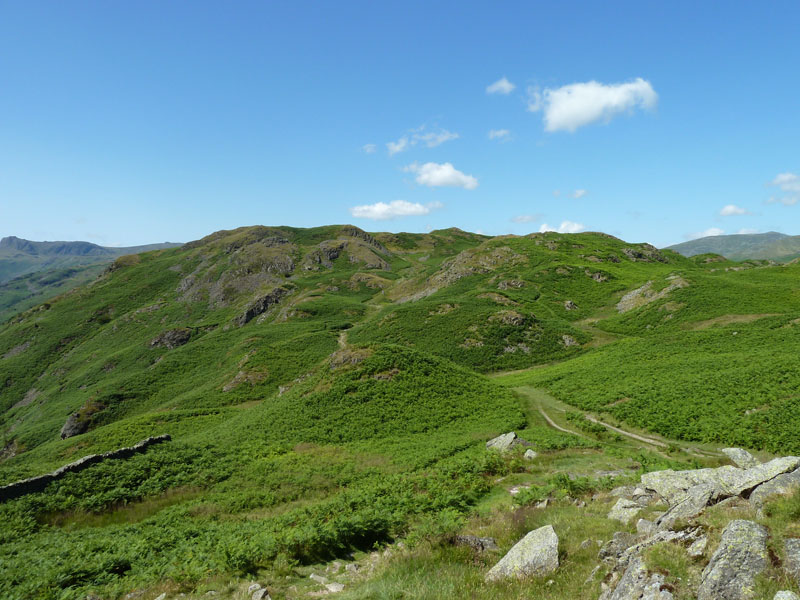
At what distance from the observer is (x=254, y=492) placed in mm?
21375

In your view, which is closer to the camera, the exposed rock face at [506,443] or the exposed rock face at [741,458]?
the exposed rock face at [741,458]

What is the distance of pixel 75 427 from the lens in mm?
65375

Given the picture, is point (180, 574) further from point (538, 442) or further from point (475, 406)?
point (475, 406)

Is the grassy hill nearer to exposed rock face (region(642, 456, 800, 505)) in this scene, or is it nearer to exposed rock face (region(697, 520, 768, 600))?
exposed rock face (region(642, 456, 800, 505))

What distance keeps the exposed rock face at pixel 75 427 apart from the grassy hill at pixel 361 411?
13.3 inches

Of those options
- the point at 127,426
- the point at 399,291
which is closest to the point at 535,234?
the point at 399,291

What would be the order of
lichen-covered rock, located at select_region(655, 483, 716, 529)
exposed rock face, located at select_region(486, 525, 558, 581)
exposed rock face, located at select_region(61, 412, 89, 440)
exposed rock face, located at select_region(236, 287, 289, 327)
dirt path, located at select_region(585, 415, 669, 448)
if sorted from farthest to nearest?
1. exposed rock face, located at select_region(236, 287, 289, 327)
2. exposed rock face, located at select_region(61, 412, 89, 440)
3. dirt path, located at select_region(585, 415, 669, 448)
4. lichen-covered rock, located at select_region(655, 483, 716, 529)
5. exposed rock face, located at select_region(486, 525, 558, 581)

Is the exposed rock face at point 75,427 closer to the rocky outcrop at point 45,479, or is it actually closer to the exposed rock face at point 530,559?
the rocky outcrop at point 45,479

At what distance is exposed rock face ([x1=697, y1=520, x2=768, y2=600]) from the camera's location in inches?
249

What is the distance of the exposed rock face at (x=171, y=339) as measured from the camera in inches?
4304

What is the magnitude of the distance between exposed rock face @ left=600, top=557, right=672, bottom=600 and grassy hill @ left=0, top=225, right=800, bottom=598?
560cm

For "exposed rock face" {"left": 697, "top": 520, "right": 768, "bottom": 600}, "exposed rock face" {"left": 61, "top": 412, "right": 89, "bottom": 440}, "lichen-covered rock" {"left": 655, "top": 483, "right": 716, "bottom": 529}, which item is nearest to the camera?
"exposed rock face" {"left": 697, "top": 520, "right": 768, "bottom": 600}

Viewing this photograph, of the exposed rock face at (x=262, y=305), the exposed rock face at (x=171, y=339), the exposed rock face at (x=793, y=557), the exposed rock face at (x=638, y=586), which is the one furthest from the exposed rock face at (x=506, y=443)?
the exposed rock face at (x=171, y=339)

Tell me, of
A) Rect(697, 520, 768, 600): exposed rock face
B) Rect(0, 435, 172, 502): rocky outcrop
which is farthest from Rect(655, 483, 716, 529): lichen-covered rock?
Rect(0, 435, 172, 502): rocky outcrop
